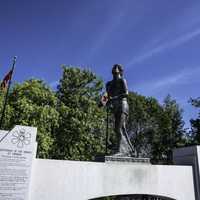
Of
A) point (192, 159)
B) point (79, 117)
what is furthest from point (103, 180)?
point (79, 117)

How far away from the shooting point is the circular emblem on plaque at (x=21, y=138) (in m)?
6.38

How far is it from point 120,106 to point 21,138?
3.80m

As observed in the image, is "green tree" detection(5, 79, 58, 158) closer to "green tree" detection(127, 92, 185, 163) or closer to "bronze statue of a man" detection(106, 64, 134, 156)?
"bronze statue of a man" detection(106, 64, 134, 156)

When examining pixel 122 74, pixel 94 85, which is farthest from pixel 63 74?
pixel 122 74

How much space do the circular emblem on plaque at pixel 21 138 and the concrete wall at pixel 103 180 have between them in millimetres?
623

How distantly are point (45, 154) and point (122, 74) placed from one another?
9.26 metres

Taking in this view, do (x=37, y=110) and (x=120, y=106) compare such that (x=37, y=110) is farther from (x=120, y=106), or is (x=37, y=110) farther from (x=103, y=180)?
(x=103, y=180)

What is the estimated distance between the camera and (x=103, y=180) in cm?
739

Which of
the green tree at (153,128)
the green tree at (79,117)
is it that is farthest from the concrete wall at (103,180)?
the green tree at (153,128)

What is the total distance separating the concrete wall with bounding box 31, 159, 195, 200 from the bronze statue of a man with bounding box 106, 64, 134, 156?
77 cm

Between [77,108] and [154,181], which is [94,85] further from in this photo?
[154,181]

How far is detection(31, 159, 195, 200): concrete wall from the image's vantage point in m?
6.65

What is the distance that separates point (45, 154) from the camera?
16.2 m

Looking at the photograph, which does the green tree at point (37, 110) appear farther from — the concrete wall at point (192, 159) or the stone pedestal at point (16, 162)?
the stone pedestal at point (16, 162)
